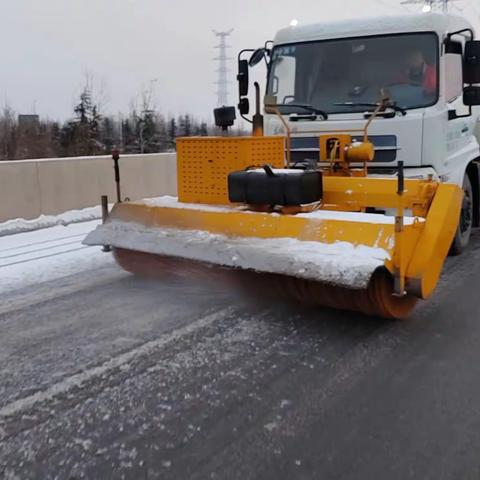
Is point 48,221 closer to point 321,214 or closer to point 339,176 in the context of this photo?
point 339,176

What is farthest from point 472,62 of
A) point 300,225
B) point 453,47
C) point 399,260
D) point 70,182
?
point 70,182

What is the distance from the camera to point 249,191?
5.20m

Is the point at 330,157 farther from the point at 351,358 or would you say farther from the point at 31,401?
the point at 31,401

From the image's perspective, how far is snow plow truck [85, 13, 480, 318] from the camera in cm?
441

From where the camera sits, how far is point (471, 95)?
682cm

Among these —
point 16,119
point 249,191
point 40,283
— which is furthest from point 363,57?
point 16,119

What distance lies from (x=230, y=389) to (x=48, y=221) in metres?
7.13

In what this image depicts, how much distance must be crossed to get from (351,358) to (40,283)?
3.49m

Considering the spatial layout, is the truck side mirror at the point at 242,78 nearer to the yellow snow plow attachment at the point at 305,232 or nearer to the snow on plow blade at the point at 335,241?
the yellow snow plow attachment at the point at 305,232

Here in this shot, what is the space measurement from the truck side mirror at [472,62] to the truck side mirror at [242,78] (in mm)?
2597

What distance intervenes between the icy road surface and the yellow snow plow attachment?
379 millimetres

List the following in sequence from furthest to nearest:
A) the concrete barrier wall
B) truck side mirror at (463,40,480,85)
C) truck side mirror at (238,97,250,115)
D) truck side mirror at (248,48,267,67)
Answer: the concrete barrier wall
truck side mirror at (238,97,250,115)
truck side mirror at (248,48,267,67)
truck side mirror at (463,40,480,85)

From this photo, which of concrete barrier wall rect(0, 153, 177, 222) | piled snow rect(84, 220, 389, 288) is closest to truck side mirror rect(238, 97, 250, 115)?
piled snow rect(84, 220, 389, 288)

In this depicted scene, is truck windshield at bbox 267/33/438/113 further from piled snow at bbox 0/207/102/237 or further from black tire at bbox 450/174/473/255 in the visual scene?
piled snow at bbox 0/207/102/237
